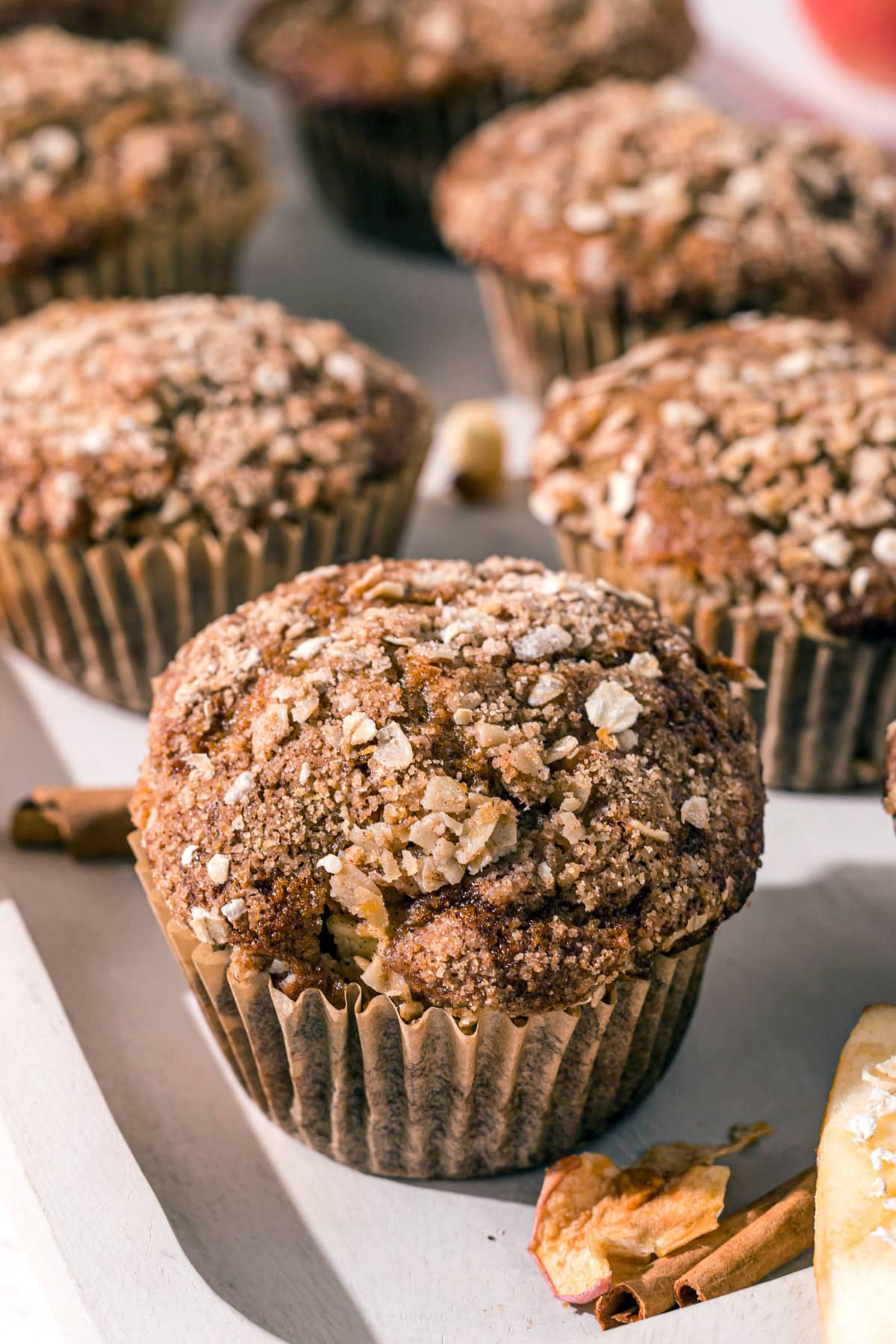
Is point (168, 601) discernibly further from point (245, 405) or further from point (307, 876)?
point (307, 876)

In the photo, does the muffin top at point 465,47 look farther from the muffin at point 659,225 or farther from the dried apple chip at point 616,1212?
the dried apple chip at point 616,1212

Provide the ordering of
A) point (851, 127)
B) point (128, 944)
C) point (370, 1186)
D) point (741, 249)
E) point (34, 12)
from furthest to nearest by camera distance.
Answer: point (34, 12) → point (851, 127) → point (741, 249) → point (128, 944) → point (370, 1186)

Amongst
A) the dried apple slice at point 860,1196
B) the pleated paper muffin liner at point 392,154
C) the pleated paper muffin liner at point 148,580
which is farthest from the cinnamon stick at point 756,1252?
the pleated paper muffin liner at point 392,154

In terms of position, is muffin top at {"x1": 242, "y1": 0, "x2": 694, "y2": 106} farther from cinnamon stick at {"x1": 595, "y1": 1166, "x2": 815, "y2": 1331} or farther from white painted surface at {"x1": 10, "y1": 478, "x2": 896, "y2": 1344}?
cinnamon stick at {"x1": 595, "y1": 1166, "x2": 815, "y2": 1331}

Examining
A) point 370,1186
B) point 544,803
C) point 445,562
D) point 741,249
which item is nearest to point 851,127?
point 741,249

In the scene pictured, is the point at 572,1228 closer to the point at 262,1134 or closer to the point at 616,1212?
the point at 616,1212

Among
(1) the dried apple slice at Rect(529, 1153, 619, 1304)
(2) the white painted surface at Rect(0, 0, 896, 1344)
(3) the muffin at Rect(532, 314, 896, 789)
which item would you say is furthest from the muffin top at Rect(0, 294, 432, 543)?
(1) the dried apple slice at Rect(529, 1153, 619, 1304)

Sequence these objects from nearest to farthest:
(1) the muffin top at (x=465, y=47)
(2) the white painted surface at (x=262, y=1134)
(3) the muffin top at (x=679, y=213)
→ (2) the white painted surface at (x=262, y=1134)
(3) the muffin top at (x=679, y=213)
(1) the muffin top at (x=465, y=47)
